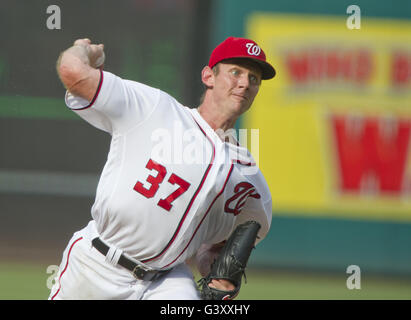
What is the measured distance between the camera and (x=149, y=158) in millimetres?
A: 2828

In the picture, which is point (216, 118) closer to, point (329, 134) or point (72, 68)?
point (72, 68)

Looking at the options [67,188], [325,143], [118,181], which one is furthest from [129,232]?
[67,188]

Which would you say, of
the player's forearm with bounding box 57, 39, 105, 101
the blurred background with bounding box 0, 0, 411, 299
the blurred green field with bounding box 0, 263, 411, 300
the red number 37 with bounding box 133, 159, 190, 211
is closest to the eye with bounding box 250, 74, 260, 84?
the red number 37 with bounding box 133, 159, 190, 211

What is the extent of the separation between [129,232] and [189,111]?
0.62m

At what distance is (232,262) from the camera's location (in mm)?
2980

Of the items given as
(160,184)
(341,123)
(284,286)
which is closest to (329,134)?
(341,123)

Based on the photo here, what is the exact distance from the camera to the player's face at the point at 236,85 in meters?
3.06

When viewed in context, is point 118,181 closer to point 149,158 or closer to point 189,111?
point 149,158

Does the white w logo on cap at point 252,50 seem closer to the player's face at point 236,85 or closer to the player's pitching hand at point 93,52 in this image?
the player's face at point 236,85

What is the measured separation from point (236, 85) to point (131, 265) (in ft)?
3.05

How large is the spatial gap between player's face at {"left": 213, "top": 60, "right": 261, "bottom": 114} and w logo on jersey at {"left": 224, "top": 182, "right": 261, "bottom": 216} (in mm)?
343

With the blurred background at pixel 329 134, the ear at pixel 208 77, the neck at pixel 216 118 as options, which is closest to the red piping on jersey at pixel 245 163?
the neck at pixel 216 118

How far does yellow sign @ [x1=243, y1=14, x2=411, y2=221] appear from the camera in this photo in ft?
24.3
